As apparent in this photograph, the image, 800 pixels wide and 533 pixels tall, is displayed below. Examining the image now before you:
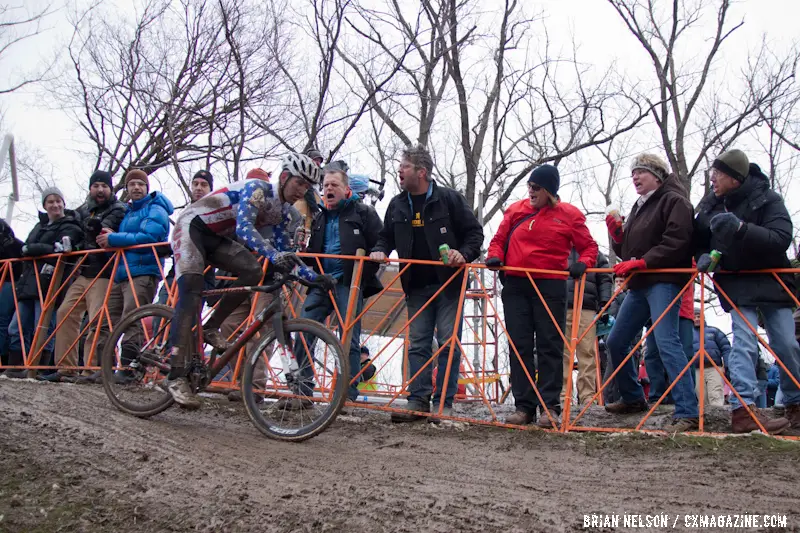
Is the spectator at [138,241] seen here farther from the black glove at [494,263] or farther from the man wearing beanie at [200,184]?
the black glove at [494,263]

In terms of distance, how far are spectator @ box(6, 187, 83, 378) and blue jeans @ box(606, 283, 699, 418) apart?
605cm

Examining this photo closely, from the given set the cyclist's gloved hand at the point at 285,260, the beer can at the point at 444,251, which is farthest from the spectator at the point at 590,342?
the cyclist's gloved hand at the point at 285,260

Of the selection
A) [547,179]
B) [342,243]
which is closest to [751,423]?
[547,179]

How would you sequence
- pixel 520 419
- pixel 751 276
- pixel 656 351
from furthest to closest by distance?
pixel 656 351
pixel 520 419
pixel 751 276

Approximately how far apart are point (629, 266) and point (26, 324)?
269 inches

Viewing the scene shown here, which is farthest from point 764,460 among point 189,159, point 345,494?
point 189,159

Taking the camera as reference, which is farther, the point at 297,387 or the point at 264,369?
the point at 264,369

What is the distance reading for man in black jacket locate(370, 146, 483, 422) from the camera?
5.80 meters

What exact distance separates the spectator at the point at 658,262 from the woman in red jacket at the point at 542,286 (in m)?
0.39

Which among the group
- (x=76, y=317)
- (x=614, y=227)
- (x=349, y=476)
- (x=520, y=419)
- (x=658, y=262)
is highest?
(x=614, y=227)

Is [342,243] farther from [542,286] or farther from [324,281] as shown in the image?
[542,286]

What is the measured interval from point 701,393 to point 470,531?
287 cm

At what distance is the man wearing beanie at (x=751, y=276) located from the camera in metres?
4.94

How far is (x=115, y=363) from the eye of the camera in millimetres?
5375
